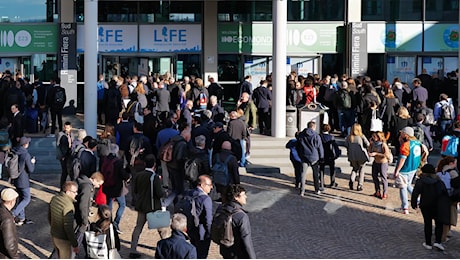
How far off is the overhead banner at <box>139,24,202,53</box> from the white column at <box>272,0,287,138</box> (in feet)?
21.7

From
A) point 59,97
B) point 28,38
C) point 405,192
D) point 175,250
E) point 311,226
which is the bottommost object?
point 311,226

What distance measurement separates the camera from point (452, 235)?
13070 mm

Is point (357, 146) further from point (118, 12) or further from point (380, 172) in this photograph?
point (118, 12)

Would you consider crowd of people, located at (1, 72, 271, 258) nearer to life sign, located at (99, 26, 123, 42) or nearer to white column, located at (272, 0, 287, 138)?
white column, located at (272, 0, 287, 138)

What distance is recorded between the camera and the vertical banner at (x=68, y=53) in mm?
26375

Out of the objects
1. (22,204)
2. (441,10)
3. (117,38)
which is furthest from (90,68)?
(441,10)

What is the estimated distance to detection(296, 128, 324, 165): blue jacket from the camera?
50.9 ft

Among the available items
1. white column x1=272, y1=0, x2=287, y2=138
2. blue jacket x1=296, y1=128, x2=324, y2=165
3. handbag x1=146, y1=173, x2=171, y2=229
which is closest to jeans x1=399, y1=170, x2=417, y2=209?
blue jacket x1=296, y1=128, x2=324, y2=165

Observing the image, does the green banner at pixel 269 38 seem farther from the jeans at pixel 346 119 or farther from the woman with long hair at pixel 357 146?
the woman with long hair at pixel 357 146

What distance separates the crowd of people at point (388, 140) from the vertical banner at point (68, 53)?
823 cm

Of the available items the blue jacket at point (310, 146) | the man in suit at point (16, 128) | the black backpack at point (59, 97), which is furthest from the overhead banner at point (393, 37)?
the man in suit at point (16, 128)

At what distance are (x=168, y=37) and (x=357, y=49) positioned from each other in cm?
693

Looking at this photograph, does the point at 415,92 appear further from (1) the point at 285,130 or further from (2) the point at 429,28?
(2) the point at 429,28

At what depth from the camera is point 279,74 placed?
21031 millimetres
